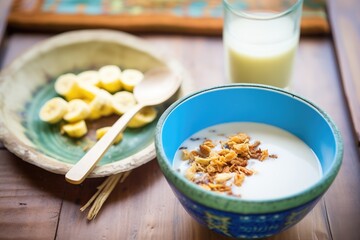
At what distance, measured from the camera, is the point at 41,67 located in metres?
1.14

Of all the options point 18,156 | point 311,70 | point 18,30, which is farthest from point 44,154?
point 311,70

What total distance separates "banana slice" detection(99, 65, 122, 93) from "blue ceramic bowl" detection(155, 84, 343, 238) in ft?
0.91

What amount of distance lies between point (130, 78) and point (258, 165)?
40 cm

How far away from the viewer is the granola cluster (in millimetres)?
772

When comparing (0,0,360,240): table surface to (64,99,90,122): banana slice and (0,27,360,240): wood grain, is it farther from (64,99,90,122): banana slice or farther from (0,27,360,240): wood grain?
(64,99,90,122): banana slice

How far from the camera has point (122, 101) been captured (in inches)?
41.8

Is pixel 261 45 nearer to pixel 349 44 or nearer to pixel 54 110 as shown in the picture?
pixel 349 44

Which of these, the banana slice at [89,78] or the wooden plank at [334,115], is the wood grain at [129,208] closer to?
the wooden plank at [334,115]

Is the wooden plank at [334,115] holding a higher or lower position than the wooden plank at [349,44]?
lower

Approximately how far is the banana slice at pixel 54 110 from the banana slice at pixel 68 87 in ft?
0.09

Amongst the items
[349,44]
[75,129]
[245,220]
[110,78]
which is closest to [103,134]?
[75,129]

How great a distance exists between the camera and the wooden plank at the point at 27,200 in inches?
32.9

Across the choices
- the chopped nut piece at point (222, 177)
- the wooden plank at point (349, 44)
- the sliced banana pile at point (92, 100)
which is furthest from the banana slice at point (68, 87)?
the wooden plank at point (349, 44)

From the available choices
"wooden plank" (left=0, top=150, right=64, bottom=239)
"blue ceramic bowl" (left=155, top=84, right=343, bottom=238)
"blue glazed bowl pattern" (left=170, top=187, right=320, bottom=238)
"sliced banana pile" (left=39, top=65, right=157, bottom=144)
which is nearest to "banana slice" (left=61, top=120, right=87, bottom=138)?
"sliced banana pile" (left=39, top=65, right=157, bottom=144)
